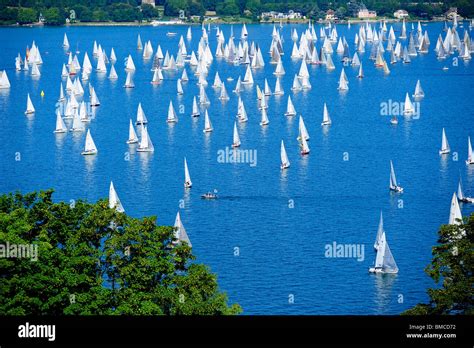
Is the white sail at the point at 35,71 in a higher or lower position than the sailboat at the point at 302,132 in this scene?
higher

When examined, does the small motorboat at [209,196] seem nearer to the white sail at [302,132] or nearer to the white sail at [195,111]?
the white sail at [302,132]

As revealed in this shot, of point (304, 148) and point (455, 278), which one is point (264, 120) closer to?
point (304, 148)

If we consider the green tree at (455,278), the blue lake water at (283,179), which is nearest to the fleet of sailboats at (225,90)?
the blue lake water at (283,179)

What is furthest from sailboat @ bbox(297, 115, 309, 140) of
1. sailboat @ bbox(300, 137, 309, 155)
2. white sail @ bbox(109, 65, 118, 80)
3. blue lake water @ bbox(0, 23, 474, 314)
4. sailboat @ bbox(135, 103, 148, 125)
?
white sail @ bbox(109, 65, 118, 80)

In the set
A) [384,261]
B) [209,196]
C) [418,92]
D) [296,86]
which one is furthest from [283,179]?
[296,86]

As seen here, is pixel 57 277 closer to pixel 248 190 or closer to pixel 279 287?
pixel 279 287

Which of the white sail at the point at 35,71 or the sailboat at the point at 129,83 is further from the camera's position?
the white sail at the point at 35,71

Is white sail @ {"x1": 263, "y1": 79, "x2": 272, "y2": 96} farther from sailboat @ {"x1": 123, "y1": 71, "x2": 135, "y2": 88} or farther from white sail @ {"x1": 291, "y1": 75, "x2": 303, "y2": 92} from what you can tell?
sailboat @ {"x1": 123, "y1": 71, "x2": 135, "y2": 88}
